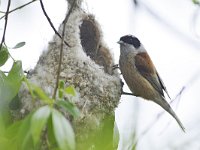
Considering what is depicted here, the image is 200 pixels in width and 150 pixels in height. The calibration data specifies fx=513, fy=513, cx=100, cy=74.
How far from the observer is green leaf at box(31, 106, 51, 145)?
1278 millimetres

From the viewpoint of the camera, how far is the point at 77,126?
2689 mm

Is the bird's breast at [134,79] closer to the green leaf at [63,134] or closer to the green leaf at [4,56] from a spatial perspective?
the green leaf at [4,56]

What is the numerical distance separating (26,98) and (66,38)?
0.68m

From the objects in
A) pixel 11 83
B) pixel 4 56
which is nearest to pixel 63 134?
pixel 11 83

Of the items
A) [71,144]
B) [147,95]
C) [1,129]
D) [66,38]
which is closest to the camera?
[71,144]

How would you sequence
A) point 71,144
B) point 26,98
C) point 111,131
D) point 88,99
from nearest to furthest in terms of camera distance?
point 71,144 → point 111,131 → point 26,98 → point 88,99

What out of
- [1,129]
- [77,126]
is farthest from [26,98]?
[1,129]

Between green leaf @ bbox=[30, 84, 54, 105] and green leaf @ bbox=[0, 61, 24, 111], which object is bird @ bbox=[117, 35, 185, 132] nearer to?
green leaf @ bbox=[0, 61, 24, 111]

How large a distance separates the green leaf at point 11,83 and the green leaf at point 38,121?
17.8 inches

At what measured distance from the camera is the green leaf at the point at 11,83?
191 centimetres

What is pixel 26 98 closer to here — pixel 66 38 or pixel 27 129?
pixel 66 38

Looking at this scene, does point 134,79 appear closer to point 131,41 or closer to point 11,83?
point 131,41

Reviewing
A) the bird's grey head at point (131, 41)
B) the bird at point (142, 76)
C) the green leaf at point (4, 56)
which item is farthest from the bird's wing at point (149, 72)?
the green leaf at point (4, 56)

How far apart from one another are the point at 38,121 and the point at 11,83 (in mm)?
758
